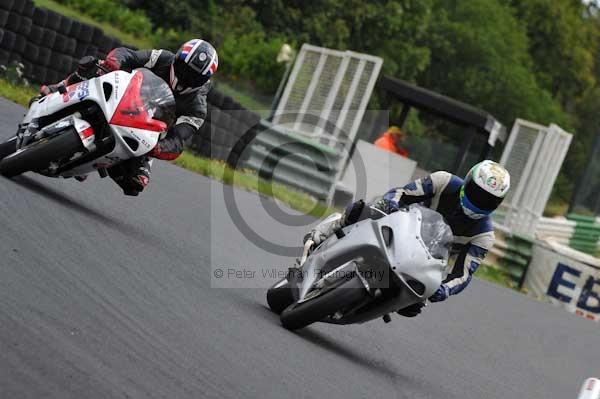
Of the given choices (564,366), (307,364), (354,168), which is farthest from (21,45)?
(307,364)

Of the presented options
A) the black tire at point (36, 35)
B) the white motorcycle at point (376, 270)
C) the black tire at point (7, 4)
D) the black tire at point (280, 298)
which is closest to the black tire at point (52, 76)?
the black tire at point (36, 35)

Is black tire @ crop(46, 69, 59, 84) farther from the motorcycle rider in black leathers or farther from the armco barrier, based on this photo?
the motorcycle rider in black leathers

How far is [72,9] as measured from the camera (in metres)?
31.5

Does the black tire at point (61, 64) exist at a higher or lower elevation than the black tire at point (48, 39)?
lower

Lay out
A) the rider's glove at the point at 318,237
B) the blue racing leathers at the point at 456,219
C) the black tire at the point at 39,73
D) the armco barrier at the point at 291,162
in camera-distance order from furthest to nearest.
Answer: the armco barrier at the point at 291,162 → the black tire at the point at 39,73 → the blue racing leathers at the point at 456,219 → the rider's glove at the point at 318,237

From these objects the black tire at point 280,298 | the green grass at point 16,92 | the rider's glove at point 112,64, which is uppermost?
the rider's glove at point 112,64

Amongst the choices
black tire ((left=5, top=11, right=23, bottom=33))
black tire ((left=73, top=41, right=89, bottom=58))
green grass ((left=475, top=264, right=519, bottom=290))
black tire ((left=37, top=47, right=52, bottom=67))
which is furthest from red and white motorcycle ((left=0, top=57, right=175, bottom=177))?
green grass ((left=475, top=264, right=519, bottom=290))

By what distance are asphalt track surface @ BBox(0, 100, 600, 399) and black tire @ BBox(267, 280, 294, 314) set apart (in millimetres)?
157

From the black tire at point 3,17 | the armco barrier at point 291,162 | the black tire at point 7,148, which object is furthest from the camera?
the armco barrier at point 291,162

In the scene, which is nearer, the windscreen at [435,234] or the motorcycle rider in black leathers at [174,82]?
the windscreen at [435,234]

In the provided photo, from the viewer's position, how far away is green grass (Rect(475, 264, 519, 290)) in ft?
71.6

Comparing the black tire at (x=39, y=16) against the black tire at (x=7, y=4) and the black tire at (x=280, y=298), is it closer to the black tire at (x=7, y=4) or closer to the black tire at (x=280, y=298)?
the black tire at (x=7, y=4)

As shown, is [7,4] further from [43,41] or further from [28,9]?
[43,41]

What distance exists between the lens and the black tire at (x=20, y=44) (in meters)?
17.2
